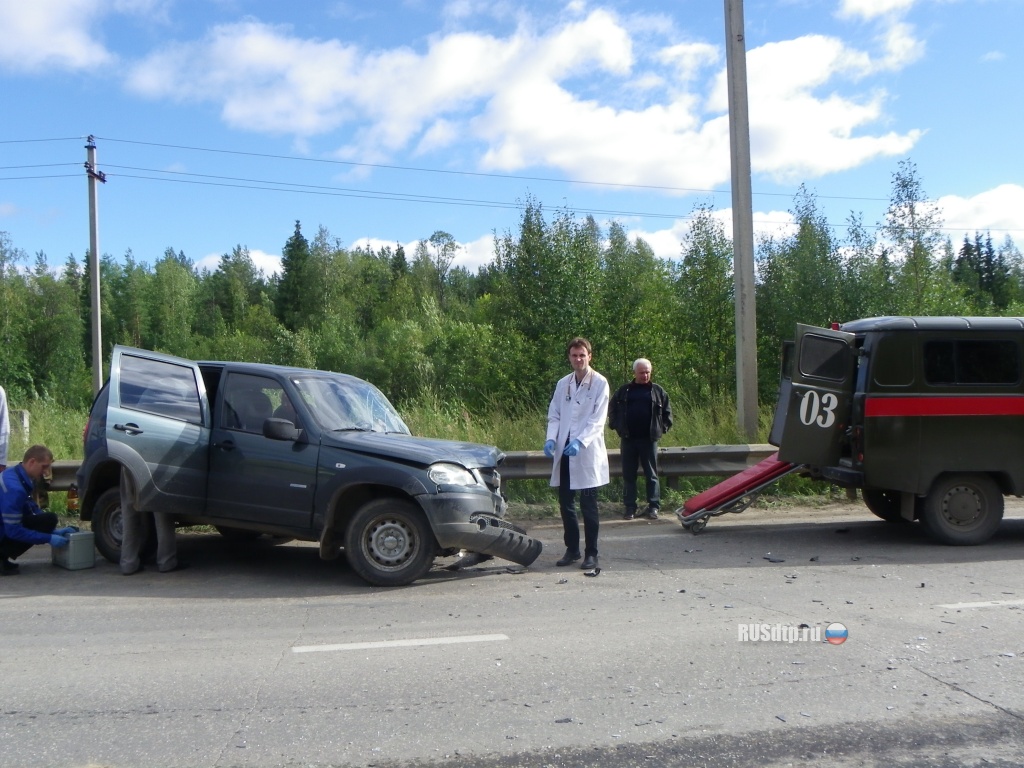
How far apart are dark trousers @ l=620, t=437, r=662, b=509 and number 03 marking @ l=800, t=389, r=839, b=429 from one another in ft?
6.89

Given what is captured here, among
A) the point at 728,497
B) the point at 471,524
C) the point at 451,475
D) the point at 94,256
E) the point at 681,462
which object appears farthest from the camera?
the point at 94,256

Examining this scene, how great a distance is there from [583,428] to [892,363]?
346 cm

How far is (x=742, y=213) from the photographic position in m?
13.5

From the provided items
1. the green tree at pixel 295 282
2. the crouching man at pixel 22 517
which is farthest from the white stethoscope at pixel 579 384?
the green tree at pixel 295 282

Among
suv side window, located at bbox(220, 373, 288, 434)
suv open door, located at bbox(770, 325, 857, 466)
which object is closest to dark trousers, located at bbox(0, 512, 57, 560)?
suv side window, located at bbox(220, 373, 288, 434)

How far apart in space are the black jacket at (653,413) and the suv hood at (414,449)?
321 cm

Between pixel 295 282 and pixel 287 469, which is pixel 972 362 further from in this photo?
pixel 295 282

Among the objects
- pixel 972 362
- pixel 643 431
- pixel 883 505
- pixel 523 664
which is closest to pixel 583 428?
pixel 523 664

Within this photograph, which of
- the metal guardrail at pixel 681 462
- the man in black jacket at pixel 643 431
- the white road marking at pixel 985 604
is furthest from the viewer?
the metal guardrail at pixel 681 462

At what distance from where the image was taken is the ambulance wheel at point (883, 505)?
33.5 ft

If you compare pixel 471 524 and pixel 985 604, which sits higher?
pixel 471 524

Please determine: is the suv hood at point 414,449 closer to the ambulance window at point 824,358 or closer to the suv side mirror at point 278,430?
the suv side mirror at point 278,430

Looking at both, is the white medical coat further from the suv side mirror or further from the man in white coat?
the suv side mirror

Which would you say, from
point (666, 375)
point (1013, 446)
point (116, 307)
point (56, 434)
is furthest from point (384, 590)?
point (116, 307)
